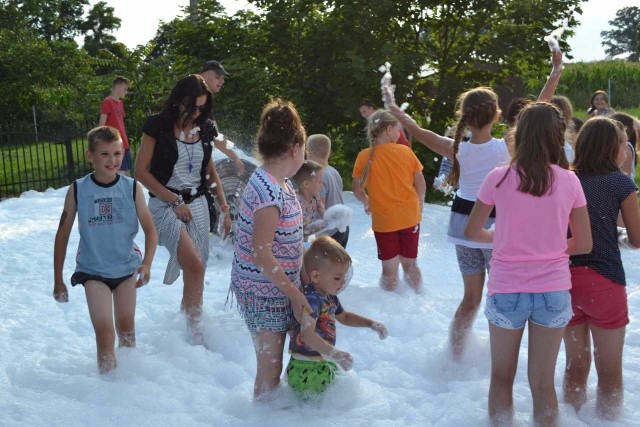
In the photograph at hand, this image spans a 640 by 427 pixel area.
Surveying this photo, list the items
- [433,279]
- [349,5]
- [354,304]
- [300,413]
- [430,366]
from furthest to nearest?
[349,5], [433,279], [354,304], [430,366], [300,413]

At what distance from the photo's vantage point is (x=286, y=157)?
3924mm

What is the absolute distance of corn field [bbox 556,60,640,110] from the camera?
30672mm

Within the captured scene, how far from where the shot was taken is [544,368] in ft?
11.9

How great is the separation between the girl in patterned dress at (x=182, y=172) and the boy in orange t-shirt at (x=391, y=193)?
1796mm

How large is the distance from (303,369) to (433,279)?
13.3ft

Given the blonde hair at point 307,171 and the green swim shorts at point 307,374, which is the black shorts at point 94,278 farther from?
the blonde hair at point 307,171

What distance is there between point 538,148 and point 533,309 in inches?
28.4

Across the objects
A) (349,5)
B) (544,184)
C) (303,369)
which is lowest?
(303,369)

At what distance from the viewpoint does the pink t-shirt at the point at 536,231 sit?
3.52 meters

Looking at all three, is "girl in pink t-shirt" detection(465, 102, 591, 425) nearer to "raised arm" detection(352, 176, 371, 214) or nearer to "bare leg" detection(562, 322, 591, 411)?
"bare leg" detection(562, 322, 591, 411)

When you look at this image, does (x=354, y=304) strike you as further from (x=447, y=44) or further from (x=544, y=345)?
(x=447, y=44)

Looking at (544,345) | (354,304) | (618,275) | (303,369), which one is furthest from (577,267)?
(354,304)

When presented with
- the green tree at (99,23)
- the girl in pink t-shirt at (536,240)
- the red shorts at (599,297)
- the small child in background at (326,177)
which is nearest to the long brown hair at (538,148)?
the girl in pink t-shirt at (536,240)

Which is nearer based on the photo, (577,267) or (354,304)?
(577,267)
